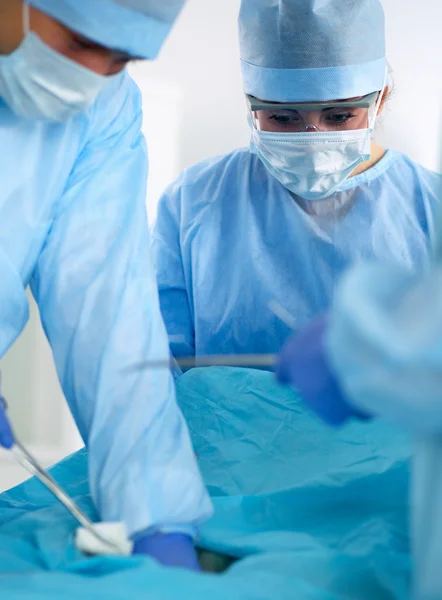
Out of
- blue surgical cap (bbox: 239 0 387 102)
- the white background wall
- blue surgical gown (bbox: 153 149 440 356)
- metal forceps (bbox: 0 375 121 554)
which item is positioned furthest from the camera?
the white background wall

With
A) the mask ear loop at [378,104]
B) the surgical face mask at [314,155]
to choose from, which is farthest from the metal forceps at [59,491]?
the mask ear loop at [378,104]

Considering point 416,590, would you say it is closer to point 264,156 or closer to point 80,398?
point 80,398

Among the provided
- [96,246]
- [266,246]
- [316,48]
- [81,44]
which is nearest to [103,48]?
[81,44]

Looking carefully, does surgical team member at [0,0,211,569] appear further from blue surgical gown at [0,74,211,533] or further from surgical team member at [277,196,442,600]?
surgical team member at [277,196,442,600]

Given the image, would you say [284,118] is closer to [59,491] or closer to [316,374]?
A: [59,491]

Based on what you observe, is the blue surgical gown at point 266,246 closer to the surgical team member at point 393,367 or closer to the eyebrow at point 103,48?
the eyebrow at point 103,48

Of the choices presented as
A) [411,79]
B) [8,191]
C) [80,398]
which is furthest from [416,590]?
[411,79]

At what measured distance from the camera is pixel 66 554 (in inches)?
40.8

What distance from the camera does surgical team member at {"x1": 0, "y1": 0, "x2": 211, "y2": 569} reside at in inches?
42.4

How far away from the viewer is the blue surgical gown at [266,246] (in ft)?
5.80

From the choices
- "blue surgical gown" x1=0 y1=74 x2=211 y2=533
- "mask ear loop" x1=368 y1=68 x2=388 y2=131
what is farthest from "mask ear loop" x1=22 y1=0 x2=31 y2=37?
"mask ear loop" x1=368 y1=68 x2=388 y2=131

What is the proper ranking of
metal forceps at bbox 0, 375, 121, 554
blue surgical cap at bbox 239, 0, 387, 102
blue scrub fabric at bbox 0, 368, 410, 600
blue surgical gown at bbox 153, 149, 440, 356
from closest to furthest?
blue scrub fabric at bbox 0, 368, 410, 600
metal forceps at bbox 0, 375, 121, 554
blue surgical cap at bbox 239, 0, 387, 102
blue surgical gown at bbox 153, 149, 440, 356

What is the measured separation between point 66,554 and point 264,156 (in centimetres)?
100

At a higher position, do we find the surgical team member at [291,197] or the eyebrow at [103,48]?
the eyebrow at [103,48]
